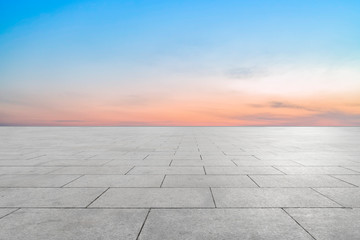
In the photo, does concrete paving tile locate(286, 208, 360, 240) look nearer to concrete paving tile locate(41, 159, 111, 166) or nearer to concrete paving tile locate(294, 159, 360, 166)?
concrete paving tile locate(294, 159, 360, 166)

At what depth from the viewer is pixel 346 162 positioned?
29.5ft

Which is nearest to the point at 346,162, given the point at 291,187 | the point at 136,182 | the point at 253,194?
the point at 291,187

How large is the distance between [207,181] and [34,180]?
4877 millimetres

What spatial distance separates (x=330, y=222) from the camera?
150 inches

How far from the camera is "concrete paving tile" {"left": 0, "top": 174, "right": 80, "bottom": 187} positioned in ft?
19.9

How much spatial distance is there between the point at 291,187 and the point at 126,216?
409 cm

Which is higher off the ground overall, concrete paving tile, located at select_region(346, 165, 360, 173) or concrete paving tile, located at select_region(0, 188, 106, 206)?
concrete paving tile, located at select_region(346, 165, 360, 173)

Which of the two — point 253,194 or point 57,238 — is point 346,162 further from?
point 57,238

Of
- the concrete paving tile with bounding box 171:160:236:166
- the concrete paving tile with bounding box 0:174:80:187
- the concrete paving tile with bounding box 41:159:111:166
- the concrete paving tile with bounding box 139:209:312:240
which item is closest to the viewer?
the concrete paving tile with bounding box 139:209:312:240

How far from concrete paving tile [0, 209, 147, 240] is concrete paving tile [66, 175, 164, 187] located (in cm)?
162

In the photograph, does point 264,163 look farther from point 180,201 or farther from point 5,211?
point 5,211

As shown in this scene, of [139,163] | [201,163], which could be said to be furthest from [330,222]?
[139,163]

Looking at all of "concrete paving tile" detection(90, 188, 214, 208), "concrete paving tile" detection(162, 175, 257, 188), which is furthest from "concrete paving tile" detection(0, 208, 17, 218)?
"concrete paving tile" detection(162, 175, 257, 188)

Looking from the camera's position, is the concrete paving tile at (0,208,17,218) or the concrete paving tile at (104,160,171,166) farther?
the concrete paving tile at (104,160,171,166)
